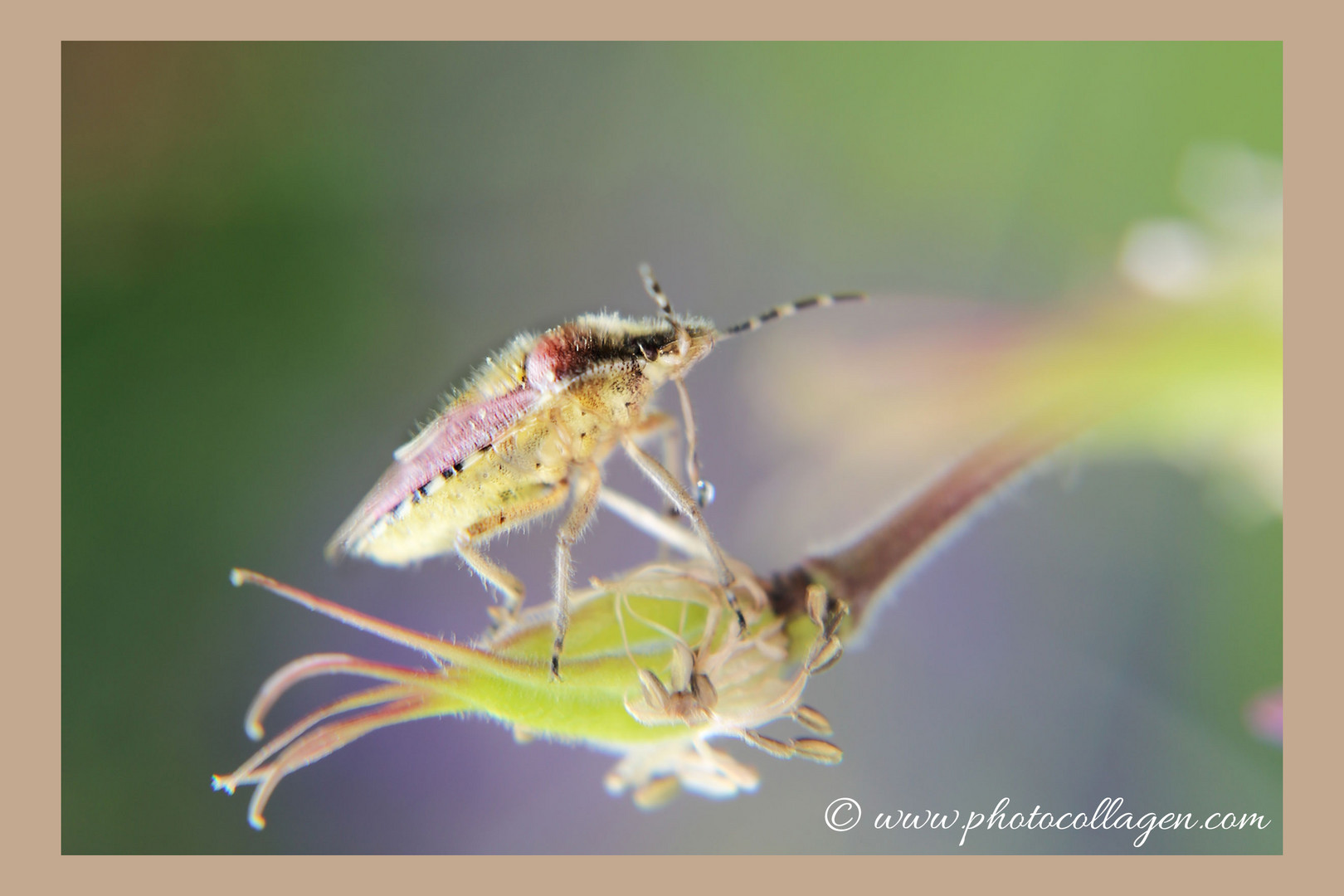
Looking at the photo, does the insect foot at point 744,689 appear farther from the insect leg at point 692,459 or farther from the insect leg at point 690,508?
the insect leg at point 692,459

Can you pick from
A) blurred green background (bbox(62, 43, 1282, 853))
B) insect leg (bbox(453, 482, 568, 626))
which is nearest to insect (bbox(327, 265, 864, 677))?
insect leg (bbox(453, 482, 568, 626))

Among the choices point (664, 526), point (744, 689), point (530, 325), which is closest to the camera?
point (744, 689)

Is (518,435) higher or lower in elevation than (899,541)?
higher

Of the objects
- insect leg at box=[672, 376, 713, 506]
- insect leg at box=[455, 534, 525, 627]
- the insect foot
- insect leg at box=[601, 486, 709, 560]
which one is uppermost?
insect leg at box=[672, 376, 713, 506]

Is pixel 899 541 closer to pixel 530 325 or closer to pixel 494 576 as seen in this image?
pixel 494 576

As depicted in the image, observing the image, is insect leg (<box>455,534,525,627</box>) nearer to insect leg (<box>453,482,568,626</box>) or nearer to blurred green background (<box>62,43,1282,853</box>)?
insect leg (<box>453,482,568,626</box>)

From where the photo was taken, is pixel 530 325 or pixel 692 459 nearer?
pixel 692 459

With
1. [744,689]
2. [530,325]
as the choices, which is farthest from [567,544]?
[530,325]
